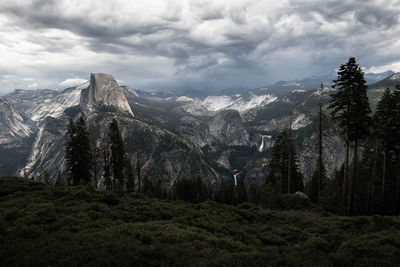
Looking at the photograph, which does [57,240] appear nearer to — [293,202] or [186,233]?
[186,233]

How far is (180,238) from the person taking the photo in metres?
15.3

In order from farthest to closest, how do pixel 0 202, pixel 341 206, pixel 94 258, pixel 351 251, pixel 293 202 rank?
pixel 293 202
pixel 341 206
pixel 0 202
pixel 351 251
pixel 94 258

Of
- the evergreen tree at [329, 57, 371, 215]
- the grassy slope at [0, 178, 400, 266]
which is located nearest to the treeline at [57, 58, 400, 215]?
the evergreen tree at [329, 57, 371, 215]

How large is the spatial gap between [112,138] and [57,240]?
4470cm

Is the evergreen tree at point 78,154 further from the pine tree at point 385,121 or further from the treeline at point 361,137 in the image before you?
the pine tree at point 385,121

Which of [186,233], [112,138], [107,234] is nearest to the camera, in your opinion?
[107,234]

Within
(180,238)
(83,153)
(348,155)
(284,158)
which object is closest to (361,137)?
(348,155)

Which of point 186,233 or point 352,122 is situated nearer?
point 186,233

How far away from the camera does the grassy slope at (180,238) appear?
11891 millimetres

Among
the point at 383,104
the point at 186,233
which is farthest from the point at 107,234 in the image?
the point at 383,104

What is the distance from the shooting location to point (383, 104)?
35.8 m

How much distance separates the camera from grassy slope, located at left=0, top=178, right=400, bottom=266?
39.0 ft

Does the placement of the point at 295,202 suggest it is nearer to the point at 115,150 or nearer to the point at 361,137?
the point at 361,137

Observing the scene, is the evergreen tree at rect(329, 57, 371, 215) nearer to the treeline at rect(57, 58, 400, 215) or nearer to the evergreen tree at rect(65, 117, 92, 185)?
the treeline at rect(57, 58, 400, 215)
